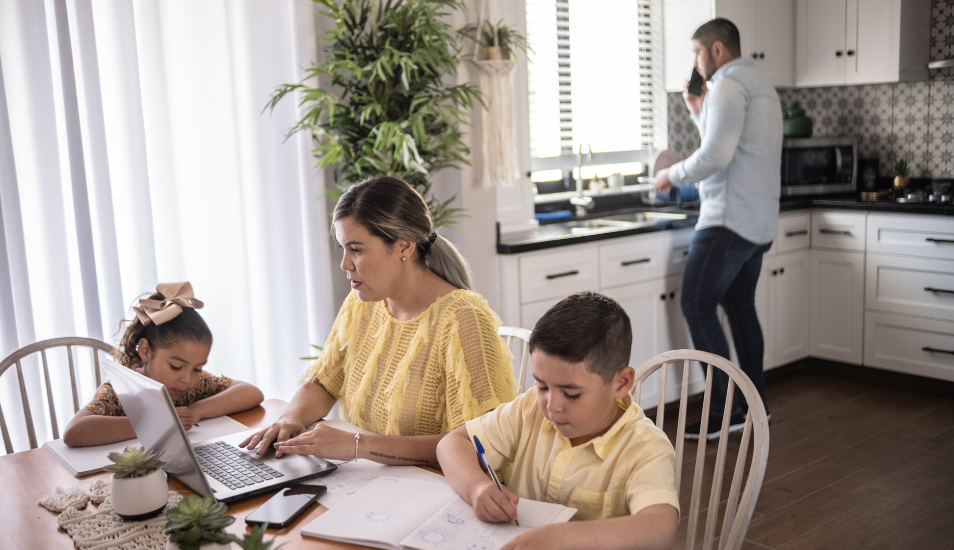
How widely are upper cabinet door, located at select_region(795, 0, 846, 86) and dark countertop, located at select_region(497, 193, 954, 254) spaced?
66 cm

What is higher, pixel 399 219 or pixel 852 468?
pixel 399 219

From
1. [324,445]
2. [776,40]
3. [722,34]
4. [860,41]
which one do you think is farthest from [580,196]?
[324,445]

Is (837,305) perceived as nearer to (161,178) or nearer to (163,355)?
(161,178)

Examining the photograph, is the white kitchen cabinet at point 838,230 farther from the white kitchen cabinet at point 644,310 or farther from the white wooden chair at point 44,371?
the white wooden chair at point 44,371

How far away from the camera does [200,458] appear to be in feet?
4.94

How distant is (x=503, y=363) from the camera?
1.66 meters

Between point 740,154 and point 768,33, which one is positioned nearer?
point 740,154

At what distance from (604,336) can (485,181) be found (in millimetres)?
1900

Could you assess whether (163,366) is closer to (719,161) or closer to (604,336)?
(604,336)

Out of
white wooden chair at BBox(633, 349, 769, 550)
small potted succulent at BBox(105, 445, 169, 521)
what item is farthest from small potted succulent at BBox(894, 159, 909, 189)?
small potted succulent at BBox(105, 445, 169, 521)

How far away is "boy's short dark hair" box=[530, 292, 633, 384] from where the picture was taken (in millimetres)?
1225

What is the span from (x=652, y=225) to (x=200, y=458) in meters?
2.45

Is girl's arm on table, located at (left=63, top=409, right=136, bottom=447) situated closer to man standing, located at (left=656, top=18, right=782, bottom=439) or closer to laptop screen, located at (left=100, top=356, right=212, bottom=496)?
laptop screen, located at (left=100, top=356, right=212, bottom=496)

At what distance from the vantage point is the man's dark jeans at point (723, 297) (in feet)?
10.9
